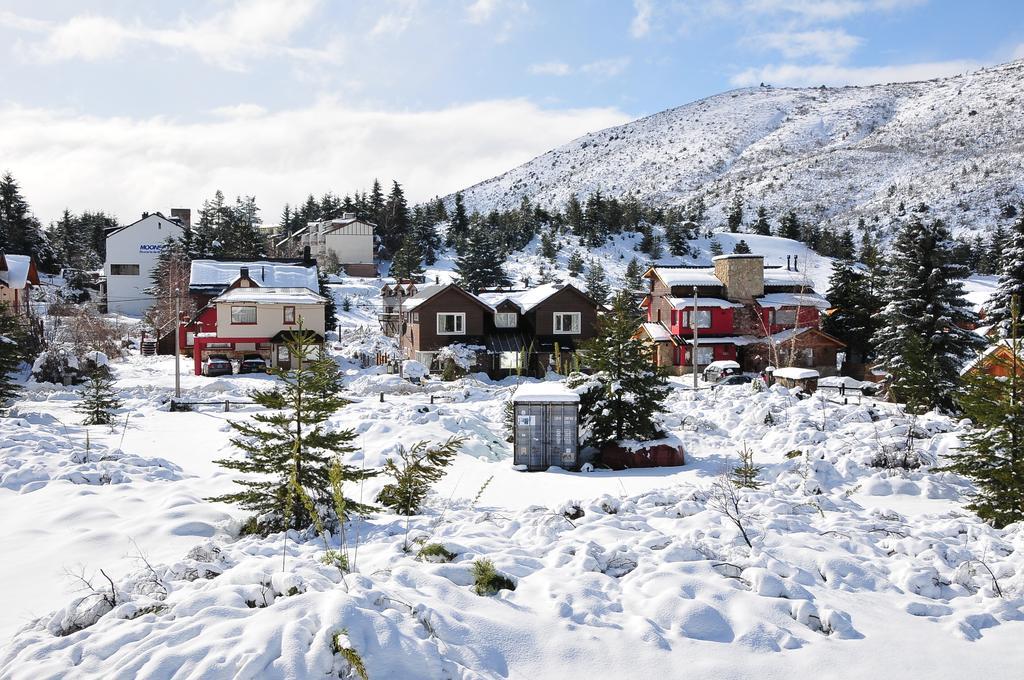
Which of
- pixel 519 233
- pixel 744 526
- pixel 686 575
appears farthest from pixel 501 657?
pixel 519 233

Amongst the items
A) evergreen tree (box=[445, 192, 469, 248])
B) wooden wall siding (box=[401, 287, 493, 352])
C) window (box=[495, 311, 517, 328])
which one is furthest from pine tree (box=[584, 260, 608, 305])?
evergreen tree (box=[445, 192, 469, 248])

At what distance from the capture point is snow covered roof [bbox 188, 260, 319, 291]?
54.6 m

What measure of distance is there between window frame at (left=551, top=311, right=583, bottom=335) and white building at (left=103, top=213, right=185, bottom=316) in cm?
4587

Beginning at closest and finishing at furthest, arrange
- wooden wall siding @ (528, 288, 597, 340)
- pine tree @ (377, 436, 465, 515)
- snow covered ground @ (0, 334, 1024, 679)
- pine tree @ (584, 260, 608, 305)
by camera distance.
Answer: snow covered ground @ (0, 334, 1024, 679) < pine tree @ (377, 436, 465, 515) < wooden wall siding @ (528, 288, 597, 340) < pine tree @ (584, 260, 608, 305)

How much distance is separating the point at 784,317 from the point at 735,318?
3.55 metres

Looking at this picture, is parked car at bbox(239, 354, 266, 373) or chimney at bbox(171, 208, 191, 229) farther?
chimney at bbox(171, 208, 191, 229)

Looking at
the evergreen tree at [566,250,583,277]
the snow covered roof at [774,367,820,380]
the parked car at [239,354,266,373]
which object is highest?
the evergreen tree at [566,250,583,277]

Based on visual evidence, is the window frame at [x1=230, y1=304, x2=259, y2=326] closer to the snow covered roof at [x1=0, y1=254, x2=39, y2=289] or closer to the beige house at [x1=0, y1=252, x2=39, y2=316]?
the beige house at [x1=0, y1=252, x2=39, y2=316]

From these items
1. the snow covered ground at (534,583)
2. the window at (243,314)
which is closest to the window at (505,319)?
the window at (243,314)

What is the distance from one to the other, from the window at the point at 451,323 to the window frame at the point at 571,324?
6.31m

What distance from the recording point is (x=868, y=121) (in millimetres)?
166125

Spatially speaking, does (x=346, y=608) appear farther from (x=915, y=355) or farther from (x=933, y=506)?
(x=915, y=355)

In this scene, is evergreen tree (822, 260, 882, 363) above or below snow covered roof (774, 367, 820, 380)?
above

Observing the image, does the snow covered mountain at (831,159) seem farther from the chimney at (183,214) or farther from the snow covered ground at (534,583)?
the snow covered ground at (534,583)
